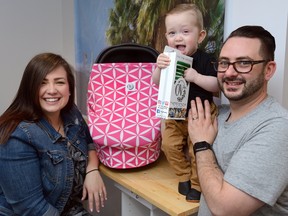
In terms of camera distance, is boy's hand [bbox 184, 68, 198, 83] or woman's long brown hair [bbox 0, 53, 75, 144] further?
woman's long brown hair [bbox 0, 53, 75, 144]

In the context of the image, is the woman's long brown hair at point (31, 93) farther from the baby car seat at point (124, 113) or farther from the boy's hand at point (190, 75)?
the boy's hand at point (190, 75)

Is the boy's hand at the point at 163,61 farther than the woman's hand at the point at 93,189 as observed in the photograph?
No

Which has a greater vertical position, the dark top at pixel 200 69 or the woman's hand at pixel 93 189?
the dark top at pixel 200 69

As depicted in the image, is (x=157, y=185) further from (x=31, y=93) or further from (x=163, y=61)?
(x=31, y=93)

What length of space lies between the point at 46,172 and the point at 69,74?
18.0 inches

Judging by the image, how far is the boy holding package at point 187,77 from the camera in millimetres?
1090

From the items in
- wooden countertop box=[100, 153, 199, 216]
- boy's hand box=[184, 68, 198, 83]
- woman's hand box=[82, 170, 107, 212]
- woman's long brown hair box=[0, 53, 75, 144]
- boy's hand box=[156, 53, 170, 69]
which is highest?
boy's hand box=[156, 53, 170, 69]

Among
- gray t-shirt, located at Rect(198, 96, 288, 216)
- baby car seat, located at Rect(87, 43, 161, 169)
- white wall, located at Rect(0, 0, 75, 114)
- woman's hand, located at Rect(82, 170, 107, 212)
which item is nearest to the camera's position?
gray t-shirt, located at Rect(198, 96, 288, 216)

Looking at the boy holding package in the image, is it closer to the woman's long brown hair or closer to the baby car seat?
the baby car seat

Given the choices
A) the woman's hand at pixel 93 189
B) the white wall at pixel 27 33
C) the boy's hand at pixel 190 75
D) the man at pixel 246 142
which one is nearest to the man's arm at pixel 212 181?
the man at pixel 246 142

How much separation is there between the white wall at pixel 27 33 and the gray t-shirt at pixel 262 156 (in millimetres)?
1893

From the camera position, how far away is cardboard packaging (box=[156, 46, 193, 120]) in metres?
1.05

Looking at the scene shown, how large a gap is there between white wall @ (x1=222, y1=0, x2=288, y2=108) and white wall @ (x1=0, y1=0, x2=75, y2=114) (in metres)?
1.67

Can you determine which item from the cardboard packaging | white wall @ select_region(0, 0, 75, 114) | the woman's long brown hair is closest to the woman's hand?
the woman's long brown hair
